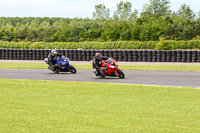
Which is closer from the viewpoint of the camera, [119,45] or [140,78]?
[140,78]

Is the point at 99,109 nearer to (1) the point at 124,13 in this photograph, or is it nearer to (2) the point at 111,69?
(2) the point at 111,69

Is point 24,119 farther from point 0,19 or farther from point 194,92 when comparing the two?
point 0,19

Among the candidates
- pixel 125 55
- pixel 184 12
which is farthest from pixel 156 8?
pixel 125 55

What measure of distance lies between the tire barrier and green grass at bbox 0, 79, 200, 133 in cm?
1790

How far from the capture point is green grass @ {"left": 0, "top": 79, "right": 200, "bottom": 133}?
788 centimetres

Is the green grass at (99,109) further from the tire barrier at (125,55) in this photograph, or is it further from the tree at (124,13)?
the tree at (124,13)

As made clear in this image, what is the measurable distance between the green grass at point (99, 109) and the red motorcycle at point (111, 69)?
4879mm

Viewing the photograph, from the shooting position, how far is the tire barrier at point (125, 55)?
32062 millimetres

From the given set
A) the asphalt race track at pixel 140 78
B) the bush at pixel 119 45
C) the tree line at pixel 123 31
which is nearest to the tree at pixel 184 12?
the tree line at pixel 123 31

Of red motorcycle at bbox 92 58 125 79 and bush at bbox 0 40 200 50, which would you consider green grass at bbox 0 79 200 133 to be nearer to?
red motorcycle at bbox 92 58 125 79

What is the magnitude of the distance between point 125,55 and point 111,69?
14792 mm

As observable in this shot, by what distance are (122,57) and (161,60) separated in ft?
11.3

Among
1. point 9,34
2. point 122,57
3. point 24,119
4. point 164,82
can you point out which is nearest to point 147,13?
point 9,34

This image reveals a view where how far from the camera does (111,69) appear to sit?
1961cm
